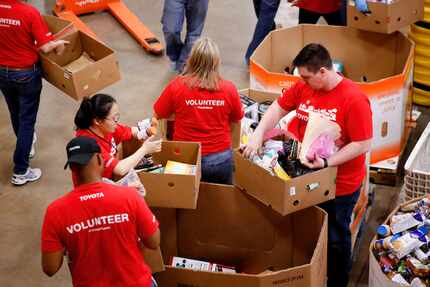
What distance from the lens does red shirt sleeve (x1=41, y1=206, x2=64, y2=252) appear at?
10.4ft

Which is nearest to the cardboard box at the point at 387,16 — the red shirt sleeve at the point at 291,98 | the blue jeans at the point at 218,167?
the red shirt sleeve at the point at 291,98

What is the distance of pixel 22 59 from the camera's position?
17.1 ft

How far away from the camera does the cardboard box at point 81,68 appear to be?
5016 millimetres

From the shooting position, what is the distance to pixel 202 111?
4.34 m

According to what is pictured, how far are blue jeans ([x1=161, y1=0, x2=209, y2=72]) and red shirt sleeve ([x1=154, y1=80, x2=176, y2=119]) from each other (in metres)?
2.52

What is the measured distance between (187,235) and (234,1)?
502 centimetres

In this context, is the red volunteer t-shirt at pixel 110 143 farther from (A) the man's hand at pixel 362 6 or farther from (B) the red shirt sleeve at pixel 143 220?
(A) the man's hand at pixel 362 6

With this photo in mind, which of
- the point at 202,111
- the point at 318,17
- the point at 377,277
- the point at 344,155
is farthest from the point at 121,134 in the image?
the point at 318,17

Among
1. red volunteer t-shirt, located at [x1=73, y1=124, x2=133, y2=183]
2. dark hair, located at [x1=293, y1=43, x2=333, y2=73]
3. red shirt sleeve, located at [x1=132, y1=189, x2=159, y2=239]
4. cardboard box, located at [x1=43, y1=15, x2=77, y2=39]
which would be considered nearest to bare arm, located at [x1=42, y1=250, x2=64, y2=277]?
red shirt sleeve, located at [x1=132, y1=189, x2=159, y2=239]

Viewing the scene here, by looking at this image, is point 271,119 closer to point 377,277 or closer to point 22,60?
point 377,277

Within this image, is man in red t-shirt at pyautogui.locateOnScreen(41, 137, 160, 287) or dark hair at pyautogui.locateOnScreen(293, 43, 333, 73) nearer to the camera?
man in red t-shirt at pyautogui.locateOnScreen(41, 137, 160, 287)

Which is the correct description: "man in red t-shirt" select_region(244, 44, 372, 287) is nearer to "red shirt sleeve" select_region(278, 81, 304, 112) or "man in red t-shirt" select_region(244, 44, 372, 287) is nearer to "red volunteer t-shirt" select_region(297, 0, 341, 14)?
"red shirt sleeve" select_region(278, 81, 304, 112)

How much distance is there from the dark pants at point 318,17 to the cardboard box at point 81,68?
6.71ft

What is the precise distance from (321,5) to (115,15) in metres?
2.95
